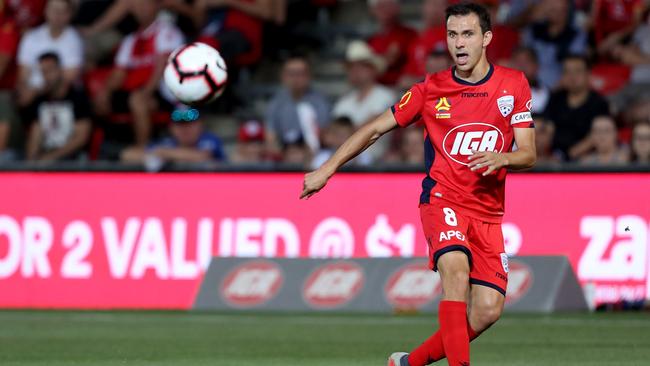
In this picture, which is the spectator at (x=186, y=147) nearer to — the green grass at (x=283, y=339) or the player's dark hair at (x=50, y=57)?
the player's dark hair at (x=50, y=57)

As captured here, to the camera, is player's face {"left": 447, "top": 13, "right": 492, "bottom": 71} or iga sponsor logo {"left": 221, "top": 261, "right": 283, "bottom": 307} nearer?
player's face {"left": 447, "top": 13, "right": 492, "bottom": 71}

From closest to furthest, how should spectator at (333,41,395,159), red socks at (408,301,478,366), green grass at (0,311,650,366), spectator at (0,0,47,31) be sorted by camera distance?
red socks at (408,301,478,366) < green grass at (0,311,650,366) < spectator at (333,41,395,159) < spectator at (0,0,47,31)

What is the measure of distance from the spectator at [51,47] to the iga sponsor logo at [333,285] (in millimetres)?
5467

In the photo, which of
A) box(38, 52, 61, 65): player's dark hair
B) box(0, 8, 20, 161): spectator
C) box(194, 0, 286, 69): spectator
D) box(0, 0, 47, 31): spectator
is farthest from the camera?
box(0, 0, 47, 31): spectator

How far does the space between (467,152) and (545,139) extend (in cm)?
734

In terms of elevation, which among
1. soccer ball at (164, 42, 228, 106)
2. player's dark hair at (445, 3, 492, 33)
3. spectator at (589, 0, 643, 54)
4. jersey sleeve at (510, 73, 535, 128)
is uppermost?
player's dark hair at (445, 3, 492, 33)

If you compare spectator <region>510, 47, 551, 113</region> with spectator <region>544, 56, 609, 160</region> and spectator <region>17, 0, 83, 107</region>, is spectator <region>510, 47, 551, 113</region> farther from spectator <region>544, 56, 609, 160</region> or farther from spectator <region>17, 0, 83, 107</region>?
spectator <region>17, 0, 83, 107</region>

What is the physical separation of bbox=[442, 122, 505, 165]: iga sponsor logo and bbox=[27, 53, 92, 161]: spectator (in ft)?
32.1

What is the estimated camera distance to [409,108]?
7707 mm

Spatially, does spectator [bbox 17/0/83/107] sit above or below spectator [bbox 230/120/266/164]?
above

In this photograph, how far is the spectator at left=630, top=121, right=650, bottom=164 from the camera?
13961mm

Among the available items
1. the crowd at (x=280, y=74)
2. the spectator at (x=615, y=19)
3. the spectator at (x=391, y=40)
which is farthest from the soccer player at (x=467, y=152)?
the spectator at (x=391, y=40)

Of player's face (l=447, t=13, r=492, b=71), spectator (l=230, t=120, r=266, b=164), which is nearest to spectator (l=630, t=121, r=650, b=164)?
spectator (l=230, t=120, r=266, b=164)

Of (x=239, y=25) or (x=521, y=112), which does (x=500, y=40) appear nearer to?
(x=239, y=25)
